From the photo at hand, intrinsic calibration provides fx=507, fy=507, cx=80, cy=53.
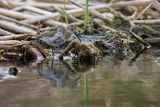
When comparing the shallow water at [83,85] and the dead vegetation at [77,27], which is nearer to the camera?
the shallow water at [83,85]

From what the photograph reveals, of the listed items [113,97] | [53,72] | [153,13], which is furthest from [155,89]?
[153,13]

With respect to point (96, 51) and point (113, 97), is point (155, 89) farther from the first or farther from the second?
point (96, 51)

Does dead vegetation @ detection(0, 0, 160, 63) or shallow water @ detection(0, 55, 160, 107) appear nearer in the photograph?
shallow water @ detection(0, 55, 160, 107)

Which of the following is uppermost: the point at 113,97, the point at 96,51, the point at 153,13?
the point at 153,13

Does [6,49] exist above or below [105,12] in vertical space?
below

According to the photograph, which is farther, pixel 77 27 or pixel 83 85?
pixel 77 27

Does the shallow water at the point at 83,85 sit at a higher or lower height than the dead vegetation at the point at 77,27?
lower

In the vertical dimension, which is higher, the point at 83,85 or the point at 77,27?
the point at 77,27

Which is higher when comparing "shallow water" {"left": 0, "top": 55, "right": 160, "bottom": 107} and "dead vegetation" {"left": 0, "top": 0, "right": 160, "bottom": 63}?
"dead vegetation" {"left": 0, "top": 0, "right": 160, "bottom": 63}
